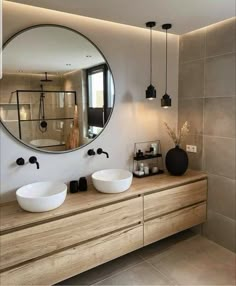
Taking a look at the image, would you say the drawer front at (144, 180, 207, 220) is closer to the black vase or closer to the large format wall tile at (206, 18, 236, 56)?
the black vase

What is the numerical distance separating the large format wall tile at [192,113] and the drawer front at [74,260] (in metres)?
1.30

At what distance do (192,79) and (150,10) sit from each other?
100 cm

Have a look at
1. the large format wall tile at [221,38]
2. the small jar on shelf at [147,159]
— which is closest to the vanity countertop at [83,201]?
the small jar on shelf at [147,159]

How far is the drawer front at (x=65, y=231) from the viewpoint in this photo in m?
1.72

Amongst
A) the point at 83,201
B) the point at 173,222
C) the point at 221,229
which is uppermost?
the point at 83,201

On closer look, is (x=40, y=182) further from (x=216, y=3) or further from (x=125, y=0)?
(x=216, y=3)

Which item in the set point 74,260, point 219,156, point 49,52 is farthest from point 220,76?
point 74,260

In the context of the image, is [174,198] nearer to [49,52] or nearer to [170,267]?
[170,267]

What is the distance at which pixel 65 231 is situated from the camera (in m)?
1.91

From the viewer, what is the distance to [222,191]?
2.62m

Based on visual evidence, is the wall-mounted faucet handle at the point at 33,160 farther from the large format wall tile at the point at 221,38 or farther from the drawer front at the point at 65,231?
the large format wall tile at the point at 221,38

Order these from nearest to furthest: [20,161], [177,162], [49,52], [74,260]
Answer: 1. [74,260]
2. [20,161]
3. [49,52]
4. [177,162]

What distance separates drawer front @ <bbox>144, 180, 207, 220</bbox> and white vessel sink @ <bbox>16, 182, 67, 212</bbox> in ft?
2.74

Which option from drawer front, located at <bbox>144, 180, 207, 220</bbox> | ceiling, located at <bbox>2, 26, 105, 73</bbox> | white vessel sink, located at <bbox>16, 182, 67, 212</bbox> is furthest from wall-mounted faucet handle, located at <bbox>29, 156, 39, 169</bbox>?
drawer front, located at <bbox>144, 180, 207, 220</bbox>
